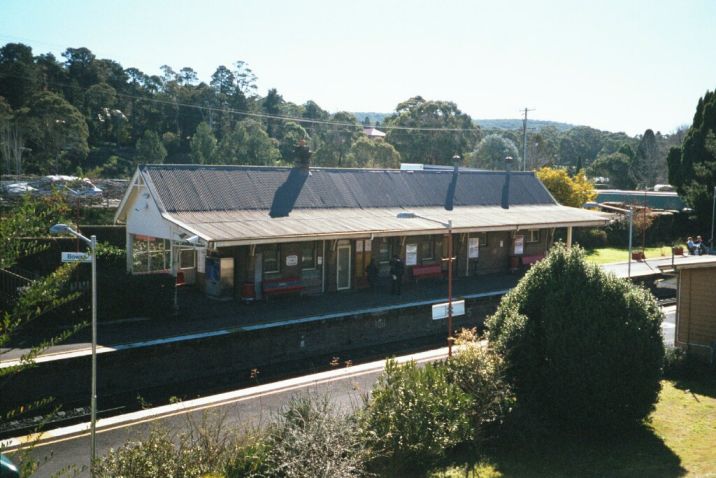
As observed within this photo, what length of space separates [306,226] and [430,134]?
191ft

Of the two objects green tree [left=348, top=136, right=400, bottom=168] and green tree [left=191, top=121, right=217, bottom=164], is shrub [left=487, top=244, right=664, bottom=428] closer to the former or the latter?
→ green tree [left=191, top=121, right=217, bottom=164]

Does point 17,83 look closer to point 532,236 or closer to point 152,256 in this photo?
point 152,256

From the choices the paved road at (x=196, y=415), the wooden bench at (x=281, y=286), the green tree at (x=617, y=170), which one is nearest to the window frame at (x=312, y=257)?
the wooden bench at (x=281, y=286)

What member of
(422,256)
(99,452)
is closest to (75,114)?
(422,256)

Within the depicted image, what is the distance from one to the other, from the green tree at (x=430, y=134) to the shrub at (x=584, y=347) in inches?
2587

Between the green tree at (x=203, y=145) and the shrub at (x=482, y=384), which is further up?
the green tree at (x=203, y=145)

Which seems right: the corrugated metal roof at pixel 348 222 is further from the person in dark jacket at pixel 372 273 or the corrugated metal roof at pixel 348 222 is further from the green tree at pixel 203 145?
the green tree at pixel 203 145

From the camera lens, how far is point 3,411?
1437 cm

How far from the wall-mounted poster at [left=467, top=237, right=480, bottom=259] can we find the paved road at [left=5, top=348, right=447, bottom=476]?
14594 mm

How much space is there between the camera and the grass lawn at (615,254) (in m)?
37.6

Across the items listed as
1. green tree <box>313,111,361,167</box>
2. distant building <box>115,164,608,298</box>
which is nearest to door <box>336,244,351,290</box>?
distant building <box>115,164,608,298</box>

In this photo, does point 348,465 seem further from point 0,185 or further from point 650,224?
point 650,224

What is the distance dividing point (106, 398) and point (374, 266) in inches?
480

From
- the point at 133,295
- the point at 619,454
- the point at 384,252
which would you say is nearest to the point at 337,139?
the point at 384,252
